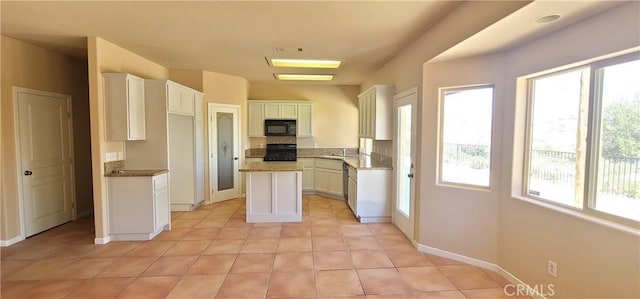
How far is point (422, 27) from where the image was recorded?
124 inches

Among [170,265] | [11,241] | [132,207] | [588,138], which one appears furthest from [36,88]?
[588,138]

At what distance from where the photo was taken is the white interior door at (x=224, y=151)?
573cm

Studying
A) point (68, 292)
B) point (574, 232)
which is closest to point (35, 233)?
point (68, 292)

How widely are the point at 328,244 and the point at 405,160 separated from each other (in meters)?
1.62

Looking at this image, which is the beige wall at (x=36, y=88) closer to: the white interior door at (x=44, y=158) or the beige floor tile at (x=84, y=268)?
the white interior door at (x=44, y=158)

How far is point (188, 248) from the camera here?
3.56 metres

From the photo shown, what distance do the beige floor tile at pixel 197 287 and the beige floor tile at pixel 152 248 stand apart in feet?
2.79

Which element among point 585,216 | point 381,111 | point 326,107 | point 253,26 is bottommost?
point 585,216

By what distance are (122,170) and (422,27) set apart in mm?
4257

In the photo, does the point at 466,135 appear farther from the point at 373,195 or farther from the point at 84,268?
the point at 84,268

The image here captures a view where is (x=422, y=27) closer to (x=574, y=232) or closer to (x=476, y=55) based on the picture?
(x=476, y=55)

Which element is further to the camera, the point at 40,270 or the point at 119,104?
the point at 119,104

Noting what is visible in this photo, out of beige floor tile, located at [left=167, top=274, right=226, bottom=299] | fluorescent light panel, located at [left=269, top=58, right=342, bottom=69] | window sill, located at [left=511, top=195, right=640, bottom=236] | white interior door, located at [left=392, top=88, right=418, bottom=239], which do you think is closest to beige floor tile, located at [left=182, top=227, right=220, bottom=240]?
beige floor tile, located at [left=167, top=274, right=226, bottom=299]

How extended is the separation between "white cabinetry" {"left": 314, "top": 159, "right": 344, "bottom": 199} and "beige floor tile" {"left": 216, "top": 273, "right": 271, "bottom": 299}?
338 cm
